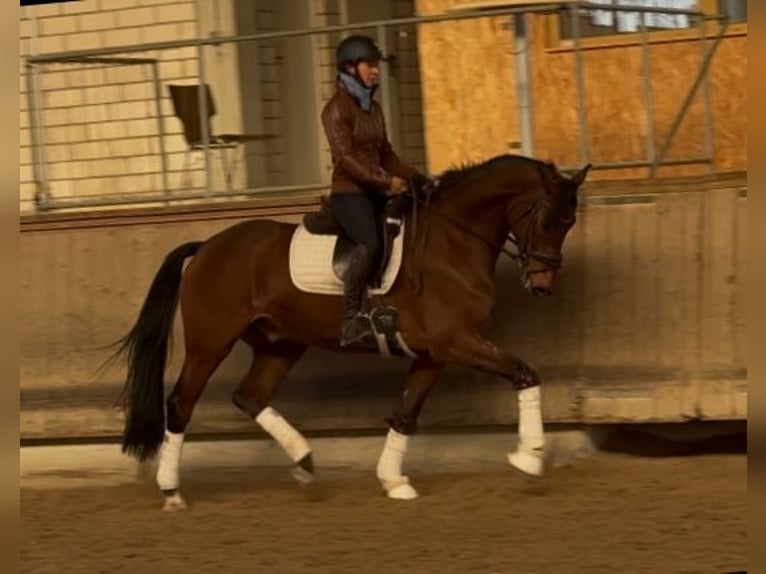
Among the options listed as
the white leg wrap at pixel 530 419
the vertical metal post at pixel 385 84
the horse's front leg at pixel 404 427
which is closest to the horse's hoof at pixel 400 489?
the horse's front leg at pixel 404 427

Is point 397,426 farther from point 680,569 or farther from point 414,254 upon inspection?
point 680,569

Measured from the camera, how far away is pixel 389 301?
29.1 feet

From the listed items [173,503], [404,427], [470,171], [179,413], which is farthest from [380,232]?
[173,503]

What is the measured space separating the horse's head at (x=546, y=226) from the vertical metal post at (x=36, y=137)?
463cm

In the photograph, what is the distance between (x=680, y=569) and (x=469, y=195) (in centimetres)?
312

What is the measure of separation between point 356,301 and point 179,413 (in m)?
1.41

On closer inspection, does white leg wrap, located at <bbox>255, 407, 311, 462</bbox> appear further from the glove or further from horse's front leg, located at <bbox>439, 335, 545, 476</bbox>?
the glove

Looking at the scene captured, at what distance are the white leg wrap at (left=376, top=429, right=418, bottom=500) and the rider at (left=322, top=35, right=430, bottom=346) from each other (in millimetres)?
700

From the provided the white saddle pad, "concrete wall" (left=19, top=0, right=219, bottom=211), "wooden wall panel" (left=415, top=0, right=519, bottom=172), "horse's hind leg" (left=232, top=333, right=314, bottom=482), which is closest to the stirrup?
the white saddle pad

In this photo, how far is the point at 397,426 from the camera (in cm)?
883

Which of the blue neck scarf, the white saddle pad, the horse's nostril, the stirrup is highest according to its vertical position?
the blue neck scarf

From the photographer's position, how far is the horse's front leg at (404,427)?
29.0 ft

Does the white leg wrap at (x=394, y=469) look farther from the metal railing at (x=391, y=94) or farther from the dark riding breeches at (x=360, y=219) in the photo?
the metal railing at (x=391, y=94)

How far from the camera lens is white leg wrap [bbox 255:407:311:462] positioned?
9.30 meters
